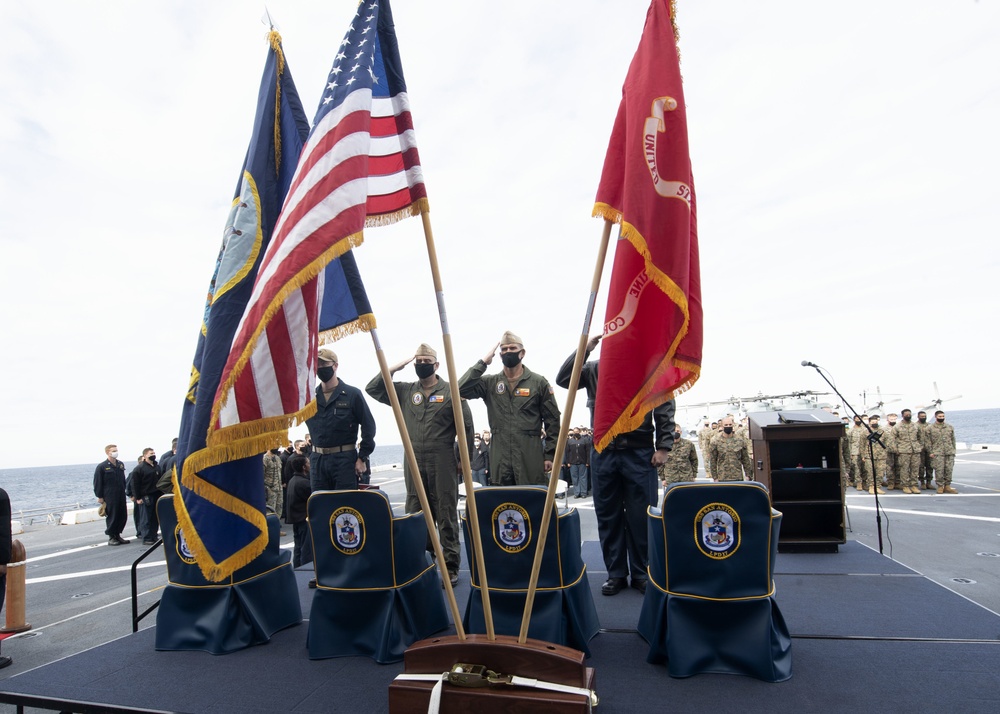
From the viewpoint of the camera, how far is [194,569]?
11.9ft

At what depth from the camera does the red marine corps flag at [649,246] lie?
2475 millimetres

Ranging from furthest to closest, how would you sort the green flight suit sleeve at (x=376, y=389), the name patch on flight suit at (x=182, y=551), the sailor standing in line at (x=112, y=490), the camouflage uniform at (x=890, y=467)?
the camouflage uniform at (x=890, y=467) < the sailor standing in line at (x=112, y=490) < the green flight suit sleeve at (x=376, y=389) < the name patch on flight suit at (x=182, y=551)

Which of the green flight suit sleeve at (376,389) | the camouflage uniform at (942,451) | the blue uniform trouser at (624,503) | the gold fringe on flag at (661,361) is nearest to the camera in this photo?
the gold fringe on flag at (661,361)

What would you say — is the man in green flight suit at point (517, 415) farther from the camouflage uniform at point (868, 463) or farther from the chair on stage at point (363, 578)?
the camouflage uniform at point (868, 463)

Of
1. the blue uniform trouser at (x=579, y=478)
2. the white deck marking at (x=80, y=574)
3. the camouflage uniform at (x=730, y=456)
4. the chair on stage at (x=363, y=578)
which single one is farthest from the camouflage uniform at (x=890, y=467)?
the white deck marking at (x=80, y=574)

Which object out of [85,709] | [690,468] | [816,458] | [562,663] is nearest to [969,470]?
[690,468]

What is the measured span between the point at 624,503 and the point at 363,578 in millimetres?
1960

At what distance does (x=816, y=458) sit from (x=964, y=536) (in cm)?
293

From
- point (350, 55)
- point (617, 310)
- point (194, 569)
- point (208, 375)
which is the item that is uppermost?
point (350, 55)

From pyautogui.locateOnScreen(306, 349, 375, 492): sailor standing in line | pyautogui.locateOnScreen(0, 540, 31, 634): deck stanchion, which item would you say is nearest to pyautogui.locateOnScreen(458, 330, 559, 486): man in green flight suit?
pyautogui.locateOnScreen(306, 349, 375, 492): sailor standing in line

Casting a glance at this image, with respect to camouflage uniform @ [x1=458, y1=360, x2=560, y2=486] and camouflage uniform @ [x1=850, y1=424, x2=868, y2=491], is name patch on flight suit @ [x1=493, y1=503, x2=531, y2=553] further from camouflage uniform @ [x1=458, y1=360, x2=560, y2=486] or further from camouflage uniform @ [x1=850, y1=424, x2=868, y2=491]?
camouflage uniform @ [x1=850, y1=424, x2=868, y2=491]

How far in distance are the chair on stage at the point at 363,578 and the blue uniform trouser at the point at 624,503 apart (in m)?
1.45

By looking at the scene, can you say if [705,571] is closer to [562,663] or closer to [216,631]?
[562,663]

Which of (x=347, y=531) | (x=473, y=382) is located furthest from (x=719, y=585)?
(x=473, y=382)
